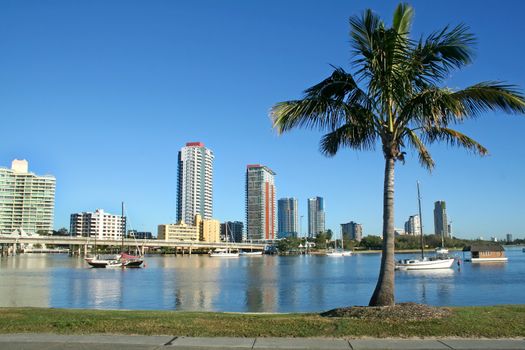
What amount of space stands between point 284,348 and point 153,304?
2544 cm

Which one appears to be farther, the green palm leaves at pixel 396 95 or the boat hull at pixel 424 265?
the boat hull at pixel 424 265

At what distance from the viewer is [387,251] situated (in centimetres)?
1515

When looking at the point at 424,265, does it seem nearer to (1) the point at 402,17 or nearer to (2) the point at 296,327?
(1) the point at 402,17

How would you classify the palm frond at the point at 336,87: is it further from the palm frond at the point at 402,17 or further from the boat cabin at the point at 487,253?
the boat cabin at the point at 487,253

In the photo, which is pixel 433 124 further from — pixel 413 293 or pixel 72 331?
pixel 413 293

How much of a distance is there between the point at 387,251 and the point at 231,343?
21.6 feet

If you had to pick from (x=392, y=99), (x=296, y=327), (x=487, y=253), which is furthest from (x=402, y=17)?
(x=487, y=253)

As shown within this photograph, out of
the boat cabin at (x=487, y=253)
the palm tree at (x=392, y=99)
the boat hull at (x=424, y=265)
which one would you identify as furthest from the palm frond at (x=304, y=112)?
the boat cabin at (x=487, y=253)

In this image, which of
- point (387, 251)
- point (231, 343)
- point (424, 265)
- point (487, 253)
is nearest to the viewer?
point (231, 343)

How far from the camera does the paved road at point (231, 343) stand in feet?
32.7

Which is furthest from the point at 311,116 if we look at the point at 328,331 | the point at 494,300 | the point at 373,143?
the point at 494,300

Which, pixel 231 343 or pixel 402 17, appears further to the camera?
pixel 402 17

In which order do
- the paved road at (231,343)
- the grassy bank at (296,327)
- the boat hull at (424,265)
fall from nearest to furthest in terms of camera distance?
the paved road at (231,343)
the grassy bank at (296,327)
the boat hull at (424,265)

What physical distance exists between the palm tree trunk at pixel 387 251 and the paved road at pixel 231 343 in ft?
12.7
